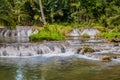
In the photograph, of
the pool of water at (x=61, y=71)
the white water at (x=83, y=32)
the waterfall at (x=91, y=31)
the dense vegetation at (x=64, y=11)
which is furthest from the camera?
the dense vegetation at (x=64, y=11)

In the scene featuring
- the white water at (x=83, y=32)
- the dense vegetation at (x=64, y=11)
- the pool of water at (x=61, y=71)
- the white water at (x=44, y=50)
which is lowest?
the pool of water at (x=61, y=71)

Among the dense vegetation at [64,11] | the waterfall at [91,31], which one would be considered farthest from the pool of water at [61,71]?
the dense vegetation at [64,11]

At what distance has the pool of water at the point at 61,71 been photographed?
13.3 metres

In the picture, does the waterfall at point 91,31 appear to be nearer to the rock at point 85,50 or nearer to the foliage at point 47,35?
the foliage at point 47,35

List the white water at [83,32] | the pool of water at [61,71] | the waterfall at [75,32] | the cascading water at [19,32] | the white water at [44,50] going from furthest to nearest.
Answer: the cascading water at [19,32], the waterfall at [75,32], the white water at [83,32], the white water at [44,50], the pool of water at [61,71]

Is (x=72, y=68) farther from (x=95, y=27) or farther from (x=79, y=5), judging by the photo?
(x=79, y=5)

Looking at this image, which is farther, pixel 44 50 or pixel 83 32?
pixel 83 32

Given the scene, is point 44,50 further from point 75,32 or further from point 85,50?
point 75,32

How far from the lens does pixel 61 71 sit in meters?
14.9

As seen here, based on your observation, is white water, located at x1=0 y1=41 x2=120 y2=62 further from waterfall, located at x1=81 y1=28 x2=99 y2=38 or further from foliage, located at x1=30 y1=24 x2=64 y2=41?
waterfall, located at x1=81 y1=28 x2=99 y2=38

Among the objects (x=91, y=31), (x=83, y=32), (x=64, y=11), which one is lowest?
(x=83, y=32)

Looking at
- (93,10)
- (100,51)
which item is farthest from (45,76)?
(93,10)

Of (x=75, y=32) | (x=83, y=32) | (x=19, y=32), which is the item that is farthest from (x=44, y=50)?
(x=19, y=32)

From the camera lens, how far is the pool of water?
13281 millimetres
